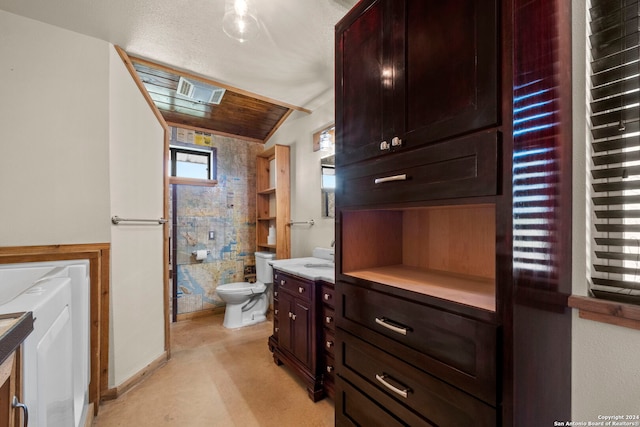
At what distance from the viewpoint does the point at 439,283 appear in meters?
1.01

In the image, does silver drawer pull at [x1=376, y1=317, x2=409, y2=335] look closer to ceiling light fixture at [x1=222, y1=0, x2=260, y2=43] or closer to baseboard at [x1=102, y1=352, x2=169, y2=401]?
ceiling light fixture at [x1=222, y1=0, x2=260, y2=43]

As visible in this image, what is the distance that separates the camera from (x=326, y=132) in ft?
8.50

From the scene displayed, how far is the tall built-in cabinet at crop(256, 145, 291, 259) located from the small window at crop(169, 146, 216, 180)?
0.63 metres

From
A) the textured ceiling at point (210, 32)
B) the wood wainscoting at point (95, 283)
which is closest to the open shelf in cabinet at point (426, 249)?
the textured ceiling at point (210, 32)

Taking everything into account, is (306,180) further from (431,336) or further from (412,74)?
(431,336)

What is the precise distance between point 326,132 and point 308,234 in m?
1.08

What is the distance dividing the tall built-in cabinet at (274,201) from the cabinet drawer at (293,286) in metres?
0.89

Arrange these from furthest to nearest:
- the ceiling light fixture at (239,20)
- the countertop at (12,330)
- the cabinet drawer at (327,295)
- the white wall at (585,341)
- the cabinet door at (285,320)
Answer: the cabinet door at (285,320), the cabinet drawer at (327,295), the ceiling light fixture at (239,20), the white wall at (585,341), the countertop at (12,330)

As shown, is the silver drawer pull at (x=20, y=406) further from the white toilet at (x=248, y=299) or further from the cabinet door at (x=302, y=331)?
the white toilet at (x=248, y=299)

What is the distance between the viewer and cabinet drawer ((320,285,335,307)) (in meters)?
1.69

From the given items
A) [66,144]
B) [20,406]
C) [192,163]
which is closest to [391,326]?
[20,406]

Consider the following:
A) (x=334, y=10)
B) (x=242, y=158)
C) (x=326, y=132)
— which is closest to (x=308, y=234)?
(x=326, y=132)

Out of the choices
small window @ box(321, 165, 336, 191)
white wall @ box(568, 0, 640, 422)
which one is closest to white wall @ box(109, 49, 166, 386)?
small window @ box(321, 165, 336, 191)

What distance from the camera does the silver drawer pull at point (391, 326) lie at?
908 mm
